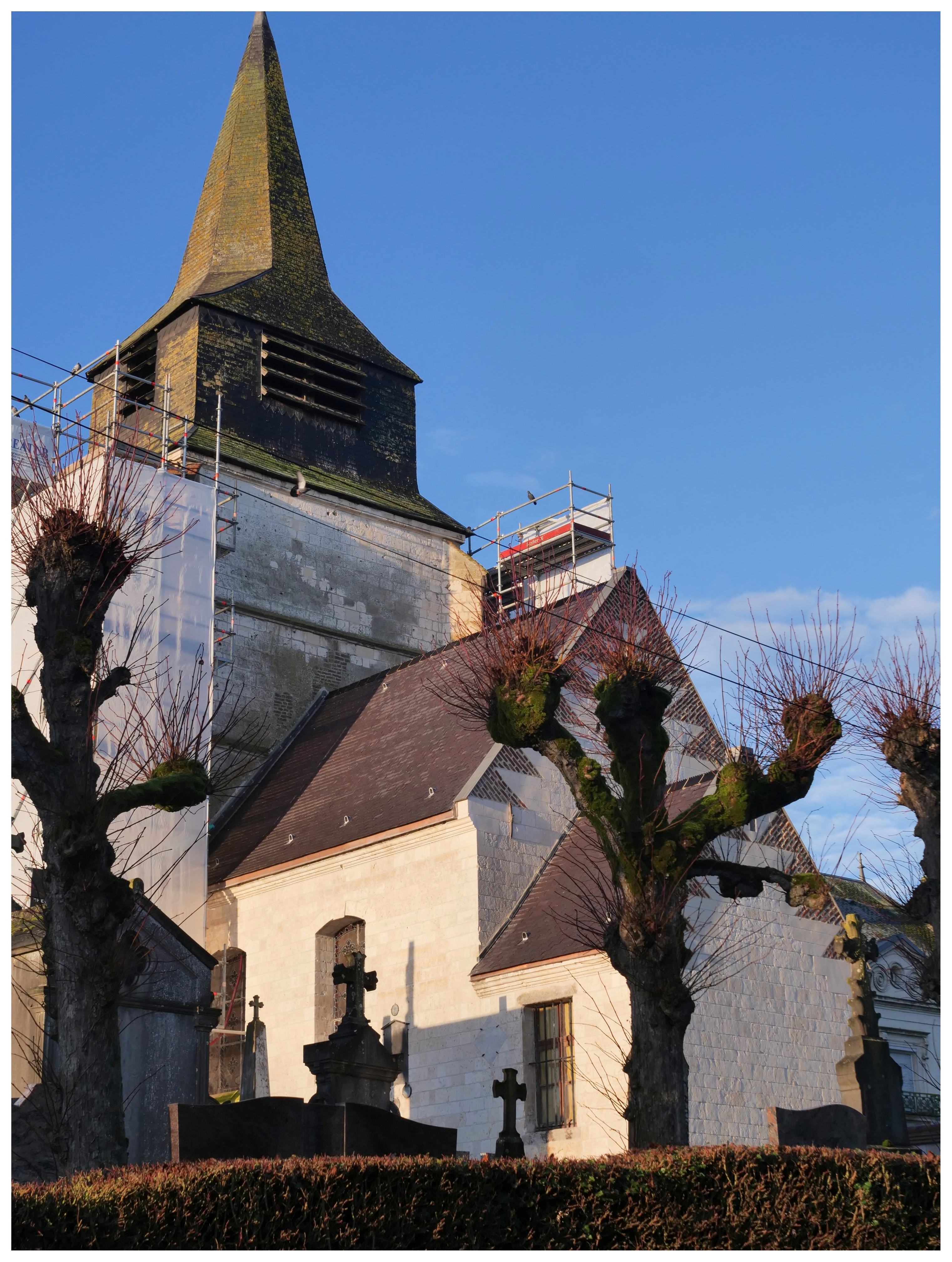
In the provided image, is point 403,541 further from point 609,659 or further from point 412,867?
point 609,659

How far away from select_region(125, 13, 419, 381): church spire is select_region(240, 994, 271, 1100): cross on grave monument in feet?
44.7

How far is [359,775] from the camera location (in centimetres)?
2175

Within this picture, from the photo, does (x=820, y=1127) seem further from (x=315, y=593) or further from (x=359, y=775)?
(x=315, y=593)

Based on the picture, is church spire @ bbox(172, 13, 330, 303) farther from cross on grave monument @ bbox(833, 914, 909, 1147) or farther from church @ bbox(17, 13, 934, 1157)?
cross on grave monument @ bbox(833, 914, 909, 1147)

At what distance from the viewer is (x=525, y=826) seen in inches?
757

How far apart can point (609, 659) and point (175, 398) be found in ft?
50.3

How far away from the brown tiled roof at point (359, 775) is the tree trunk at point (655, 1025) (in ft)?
21.7

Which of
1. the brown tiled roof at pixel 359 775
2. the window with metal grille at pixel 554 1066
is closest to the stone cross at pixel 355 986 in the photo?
the window with metal grille at pixel 554 1066

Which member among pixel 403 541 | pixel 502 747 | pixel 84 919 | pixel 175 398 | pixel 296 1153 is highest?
pixel 175 398

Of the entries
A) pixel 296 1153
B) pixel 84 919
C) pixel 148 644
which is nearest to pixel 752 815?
pixel 296 1153

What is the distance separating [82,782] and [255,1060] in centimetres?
997

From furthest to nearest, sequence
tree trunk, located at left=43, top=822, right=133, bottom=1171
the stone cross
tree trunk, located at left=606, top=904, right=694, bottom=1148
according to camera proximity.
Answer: the stone cross → tree trunk, located at left=606, top=904, right=694, bottom=1148 → tree trunk, located at left=43, top=822, right=133, bottom=1171

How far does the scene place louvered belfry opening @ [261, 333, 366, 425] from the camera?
27.8m

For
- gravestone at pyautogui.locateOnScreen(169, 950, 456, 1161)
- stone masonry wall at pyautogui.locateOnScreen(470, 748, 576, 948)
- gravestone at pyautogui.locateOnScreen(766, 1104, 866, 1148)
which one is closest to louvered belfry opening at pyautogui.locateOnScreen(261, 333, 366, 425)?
stone masonry wall at pyautogui.locateOnScreen(470, 748, 576, 948)
